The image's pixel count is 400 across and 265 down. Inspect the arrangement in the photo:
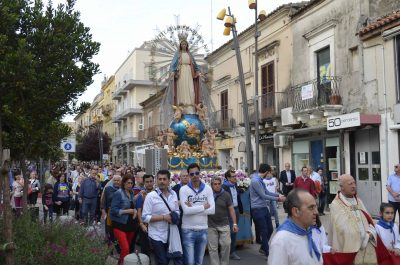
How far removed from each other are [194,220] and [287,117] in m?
14.7

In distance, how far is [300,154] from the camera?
20984 mm

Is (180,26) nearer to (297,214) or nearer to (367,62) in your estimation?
(367,62)

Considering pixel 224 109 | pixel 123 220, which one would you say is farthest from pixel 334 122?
pixel 224 109

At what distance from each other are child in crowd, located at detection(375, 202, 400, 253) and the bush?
3.51 m

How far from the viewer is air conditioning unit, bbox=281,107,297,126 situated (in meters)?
20.3

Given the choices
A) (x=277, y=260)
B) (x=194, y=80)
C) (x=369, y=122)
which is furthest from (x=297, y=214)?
(x=369, y=122)

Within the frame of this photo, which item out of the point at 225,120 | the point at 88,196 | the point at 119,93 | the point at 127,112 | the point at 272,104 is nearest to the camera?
the point at 88,196

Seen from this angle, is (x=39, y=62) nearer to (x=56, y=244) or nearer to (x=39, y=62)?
(x=39, y=62)

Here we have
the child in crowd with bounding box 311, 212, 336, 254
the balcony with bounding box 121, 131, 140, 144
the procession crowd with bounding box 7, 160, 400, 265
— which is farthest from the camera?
the balcony with bounding box 121, 131, 140, 144

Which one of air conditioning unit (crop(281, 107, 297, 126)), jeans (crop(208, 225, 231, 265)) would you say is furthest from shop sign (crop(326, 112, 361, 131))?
jeans (crop(208, 225, 231, 265))

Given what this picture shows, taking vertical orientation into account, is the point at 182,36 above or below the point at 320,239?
above

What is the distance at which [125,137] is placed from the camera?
5962 centimetres

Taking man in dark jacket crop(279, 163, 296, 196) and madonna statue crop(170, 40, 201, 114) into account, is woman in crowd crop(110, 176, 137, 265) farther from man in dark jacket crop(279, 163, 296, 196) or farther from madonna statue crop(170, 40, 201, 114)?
man in dark jacket crop(279, 163, 296, 196)

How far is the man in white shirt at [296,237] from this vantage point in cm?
310
